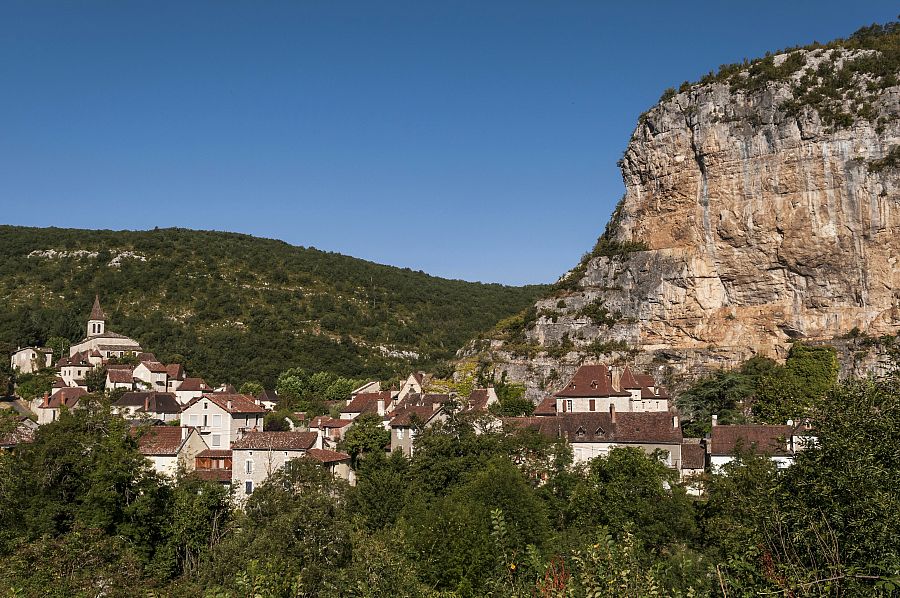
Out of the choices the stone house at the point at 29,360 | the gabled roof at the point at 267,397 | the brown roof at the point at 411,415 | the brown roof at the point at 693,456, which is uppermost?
the stone house at the point at 29,360

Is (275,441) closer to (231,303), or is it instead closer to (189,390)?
(189,390)

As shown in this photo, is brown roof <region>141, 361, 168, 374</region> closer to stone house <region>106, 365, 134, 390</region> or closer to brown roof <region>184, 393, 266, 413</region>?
stone house <region>106, 365, 134, 390</region>

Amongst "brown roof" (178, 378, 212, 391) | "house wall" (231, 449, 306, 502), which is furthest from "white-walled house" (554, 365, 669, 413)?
"brown roof" (178, 378, 212, 391)

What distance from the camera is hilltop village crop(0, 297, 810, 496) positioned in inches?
1531

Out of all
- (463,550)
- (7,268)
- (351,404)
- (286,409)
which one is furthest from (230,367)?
(463,550)

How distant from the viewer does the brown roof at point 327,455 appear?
39.3m

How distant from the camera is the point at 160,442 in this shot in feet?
133

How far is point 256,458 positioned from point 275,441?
4.68 feet

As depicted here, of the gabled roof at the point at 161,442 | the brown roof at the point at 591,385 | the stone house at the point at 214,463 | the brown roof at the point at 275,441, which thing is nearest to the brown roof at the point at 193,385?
the gabled roof at the point at 161,442

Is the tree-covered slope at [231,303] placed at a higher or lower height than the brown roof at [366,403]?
higher

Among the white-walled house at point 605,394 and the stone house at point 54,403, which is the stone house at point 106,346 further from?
the white-walled house at point 605,394

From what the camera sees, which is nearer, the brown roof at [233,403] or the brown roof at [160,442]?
the brown roof at [160,442]

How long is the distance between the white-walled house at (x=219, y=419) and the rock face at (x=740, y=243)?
83.8 ft

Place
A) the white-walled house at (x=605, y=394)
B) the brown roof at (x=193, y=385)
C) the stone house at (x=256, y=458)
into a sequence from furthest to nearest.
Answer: the brown roof at (x=193, y=385) → the white-walled house at (x=605, y=394) → the stone house at (x=256, y=458)
